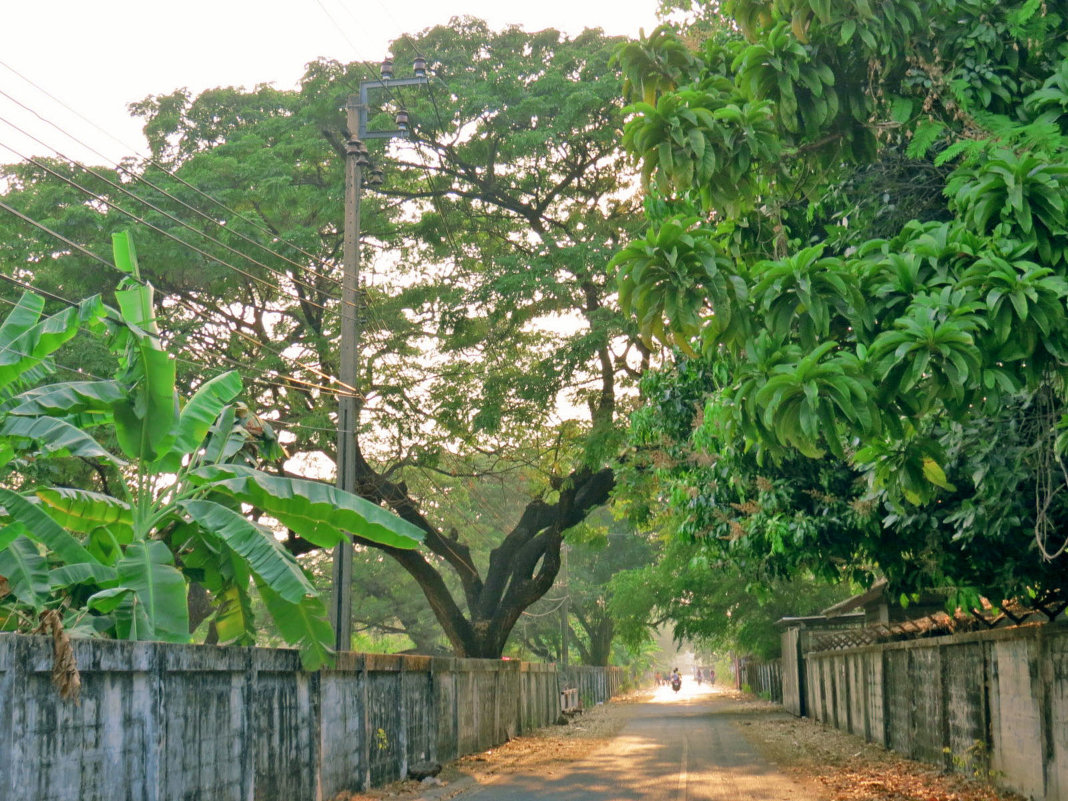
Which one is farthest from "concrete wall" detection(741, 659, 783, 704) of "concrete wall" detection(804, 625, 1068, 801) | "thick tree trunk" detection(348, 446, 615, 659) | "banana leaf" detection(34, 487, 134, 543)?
"banana leaf" detection(34, 487, 134, 543)

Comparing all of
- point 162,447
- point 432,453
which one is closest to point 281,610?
point 162,447

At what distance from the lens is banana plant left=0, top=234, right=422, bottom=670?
9859 mm

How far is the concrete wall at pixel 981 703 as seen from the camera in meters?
10.7

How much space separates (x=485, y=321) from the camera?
79.5 feet

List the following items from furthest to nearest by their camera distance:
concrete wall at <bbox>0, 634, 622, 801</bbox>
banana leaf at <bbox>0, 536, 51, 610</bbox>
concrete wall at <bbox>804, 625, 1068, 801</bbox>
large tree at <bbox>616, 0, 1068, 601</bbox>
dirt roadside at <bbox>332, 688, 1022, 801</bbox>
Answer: dirt roadside at <bbox>332, 688, 1022, 801</bbox> → concrete wall at <bbox>804, 625, 1068, 801</bbox> → banana leaf at <bbox>0, 536, 51, 610</bbox> → concrete wall at <bbox>0, 634, 622, 801</bbox> → large tree at <bbox>616, 0, 1068, 601</bbox>

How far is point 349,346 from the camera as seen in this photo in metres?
17.2

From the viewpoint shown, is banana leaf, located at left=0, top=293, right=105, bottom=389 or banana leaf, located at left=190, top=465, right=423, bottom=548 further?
banana leaf, located at left=190, top=465, right=423, bottom=548

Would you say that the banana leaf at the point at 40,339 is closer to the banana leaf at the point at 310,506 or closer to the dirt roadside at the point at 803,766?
the banana leaf at the point at 310,506

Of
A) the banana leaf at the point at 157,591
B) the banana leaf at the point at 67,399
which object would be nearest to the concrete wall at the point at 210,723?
the banana leaf at the point at 157,591

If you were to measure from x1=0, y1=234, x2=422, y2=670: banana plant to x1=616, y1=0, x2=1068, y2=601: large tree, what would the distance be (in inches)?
180

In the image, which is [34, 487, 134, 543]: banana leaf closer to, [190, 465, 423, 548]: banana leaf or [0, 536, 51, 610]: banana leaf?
[190, 465, 423, 548]: banana leaf

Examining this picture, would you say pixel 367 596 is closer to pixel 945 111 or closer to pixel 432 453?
pixel 432 453

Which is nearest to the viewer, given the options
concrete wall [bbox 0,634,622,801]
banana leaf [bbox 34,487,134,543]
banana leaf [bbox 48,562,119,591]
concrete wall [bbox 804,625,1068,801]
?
concrete wall [bbox 0,634,622,801]

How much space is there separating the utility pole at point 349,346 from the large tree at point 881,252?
6.56 meters
